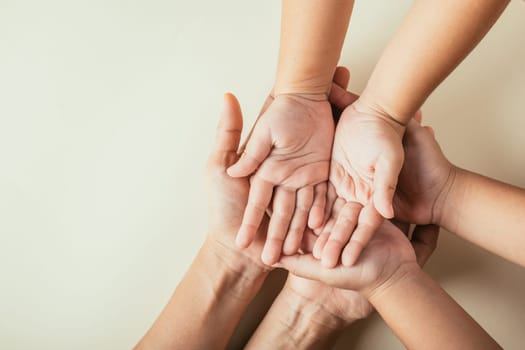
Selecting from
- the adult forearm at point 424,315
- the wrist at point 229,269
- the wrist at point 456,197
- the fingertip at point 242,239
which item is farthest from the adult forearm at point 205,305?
the wrist at point 456,197

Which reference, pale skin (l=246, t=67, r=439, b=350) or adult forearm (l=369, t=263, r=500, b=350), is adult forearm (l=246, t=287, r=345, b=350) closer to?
pale skin (l=246, t=67, r=439, b=350)

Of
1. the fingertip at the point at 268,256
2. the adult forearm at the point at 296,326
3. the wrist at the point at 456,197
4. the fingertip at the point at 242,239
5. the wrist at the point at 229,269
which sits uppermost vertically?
the wrist at the point at 456,197

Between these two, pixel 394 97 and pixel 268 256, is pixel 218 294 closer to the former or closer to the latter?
pixel 268 256

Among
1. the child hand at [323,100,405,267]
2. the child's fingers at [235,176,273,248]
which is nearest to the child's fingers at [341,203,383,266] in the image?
the child hand at [323,100,405,267]

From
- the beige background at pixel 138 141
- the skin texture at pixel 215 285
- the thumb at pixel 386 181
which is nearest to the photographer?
the thumb at pixel 386 181

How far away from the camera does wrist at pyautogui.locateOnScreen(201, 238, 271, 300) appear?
0.78 meters

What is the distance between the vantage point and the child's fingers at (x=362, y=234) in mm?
640

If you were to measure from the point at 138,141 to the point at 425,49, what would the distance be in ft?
1.77

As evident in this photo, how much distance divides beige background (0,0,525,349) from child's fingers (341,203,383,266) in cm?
27

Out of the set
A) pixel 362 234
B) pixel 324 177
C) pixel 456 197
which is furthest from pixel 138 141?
pixel 456 197

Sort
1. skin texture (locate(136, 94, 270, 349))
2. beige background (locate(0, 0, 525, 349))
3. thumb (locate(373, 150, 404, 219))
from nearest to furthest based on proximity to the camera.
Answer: thumb (locate(373, 150, 404, 219)) → skin texture (locate(136, 94, 270, 349)) → beige background (locate(0, 0, 525, 349))

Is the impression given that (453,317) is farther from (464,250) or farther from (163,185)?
(163,185)

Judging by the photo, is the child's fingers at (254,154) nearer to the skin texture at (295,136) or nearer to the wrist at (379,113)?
the skin texture at (295,136)

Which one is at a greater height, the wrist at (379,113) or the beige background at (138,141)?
the wrist at (379,113)
